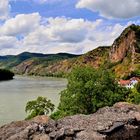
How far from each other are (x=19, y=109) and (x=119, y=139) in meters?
66.5

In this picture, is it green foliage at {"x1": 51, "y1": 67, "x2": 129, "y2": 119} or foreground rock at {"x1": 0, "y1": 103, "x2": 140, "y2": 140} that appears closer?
foreground rock at {"x1": 0, "y1": 103, "x2": 140, "y2": 140}

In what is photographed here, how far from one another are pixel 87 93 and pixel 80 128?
31.7m

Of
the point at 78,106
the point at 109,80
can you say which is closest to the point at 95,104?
the point at 78,106

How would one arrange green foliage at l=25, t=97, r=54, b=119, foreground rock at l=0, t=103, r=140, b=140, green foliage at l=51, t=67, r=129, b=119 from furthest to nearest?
1. green foliage at l=25, t=97, r=54, b=119
2. green foliage at l=51, t=67, r=129, b=119
3. foreground rock at l=0, t=103, r=140, b=140

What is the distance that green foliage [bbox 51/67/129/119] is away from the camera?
4400cm

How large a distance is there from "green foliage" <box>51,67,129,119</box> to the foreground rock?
91.5 ft

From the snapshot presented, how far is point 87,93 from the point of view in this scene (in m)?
45.4

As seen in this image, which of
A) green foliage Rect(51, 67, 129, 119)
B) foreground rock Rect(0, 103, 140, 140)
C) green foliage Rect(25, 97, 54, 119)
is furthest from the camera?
green foliage Rect(25, 97, 54, 119)

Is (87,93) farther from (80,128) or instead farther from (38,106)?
(80,128)

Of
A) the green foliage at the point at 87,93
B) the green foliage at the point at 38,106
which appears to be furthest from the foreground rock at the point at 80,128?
the green foliage at the point at 38,106

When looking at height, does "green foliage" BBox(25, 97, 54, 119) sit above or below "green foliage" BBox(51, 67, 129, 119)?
below

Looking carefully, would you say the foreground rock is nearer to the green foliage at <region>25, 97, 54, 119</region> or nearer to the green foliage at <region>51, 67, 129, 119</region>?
the green foliage at <region>51, 67, 129, 119</region>

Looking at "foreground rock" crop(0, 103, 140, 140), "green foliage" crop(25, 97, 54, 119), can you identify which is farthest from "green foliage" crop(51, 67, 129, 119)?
"foreground rock" crop(0, 103, 140, 140)

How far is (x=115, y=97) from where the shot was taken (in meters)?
45.6
